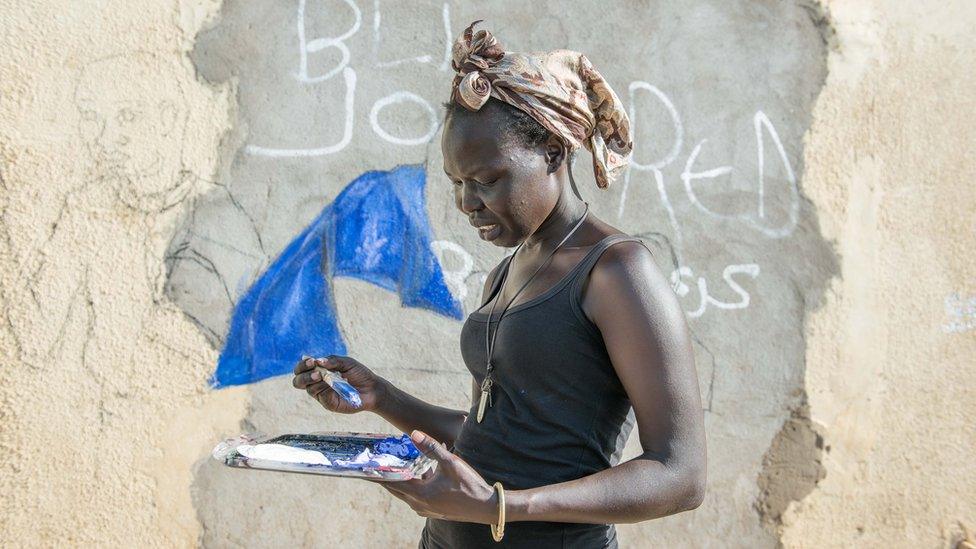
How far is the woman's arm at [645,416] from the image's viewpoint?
4.63 feet

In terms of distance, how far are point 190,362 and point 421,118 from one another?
4.28ft

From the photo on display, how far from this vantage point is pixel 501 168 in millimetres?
1621

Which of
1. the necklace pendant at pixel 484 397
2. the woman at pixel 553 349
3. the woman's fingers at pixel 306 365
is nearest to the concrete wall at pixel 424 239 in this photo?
the woman's fingers at pixel 306 365

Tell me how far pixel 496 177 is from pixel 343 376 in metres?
0.67

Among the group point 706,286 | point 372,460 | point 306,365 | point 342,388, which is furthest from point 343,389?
point 706,286

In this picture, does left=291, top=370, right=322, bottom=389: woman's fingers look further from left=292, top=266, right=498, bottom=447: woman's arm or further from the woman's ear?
the woman's ear

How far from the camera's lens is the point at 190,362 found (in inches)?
129

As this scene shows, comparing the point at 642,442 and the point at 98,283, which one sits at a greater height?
the point at 642,442

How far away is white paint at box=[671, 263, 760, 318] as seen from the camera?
11.6ft

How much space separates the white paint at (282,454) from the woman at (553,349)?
20 centimetres

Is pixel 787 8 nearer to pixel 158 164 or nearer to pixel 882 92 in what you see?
pixel 882 92

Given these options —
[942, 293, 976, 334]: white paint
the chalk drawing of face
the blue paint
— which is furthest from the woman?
[942, 293, 976, 334]: white paint

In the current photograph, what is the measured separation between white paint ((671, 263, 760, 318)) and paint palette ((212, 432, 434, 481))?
2.13 metres

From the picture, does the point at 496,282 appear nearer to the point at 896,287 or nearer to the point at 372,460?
the point at 372,460
